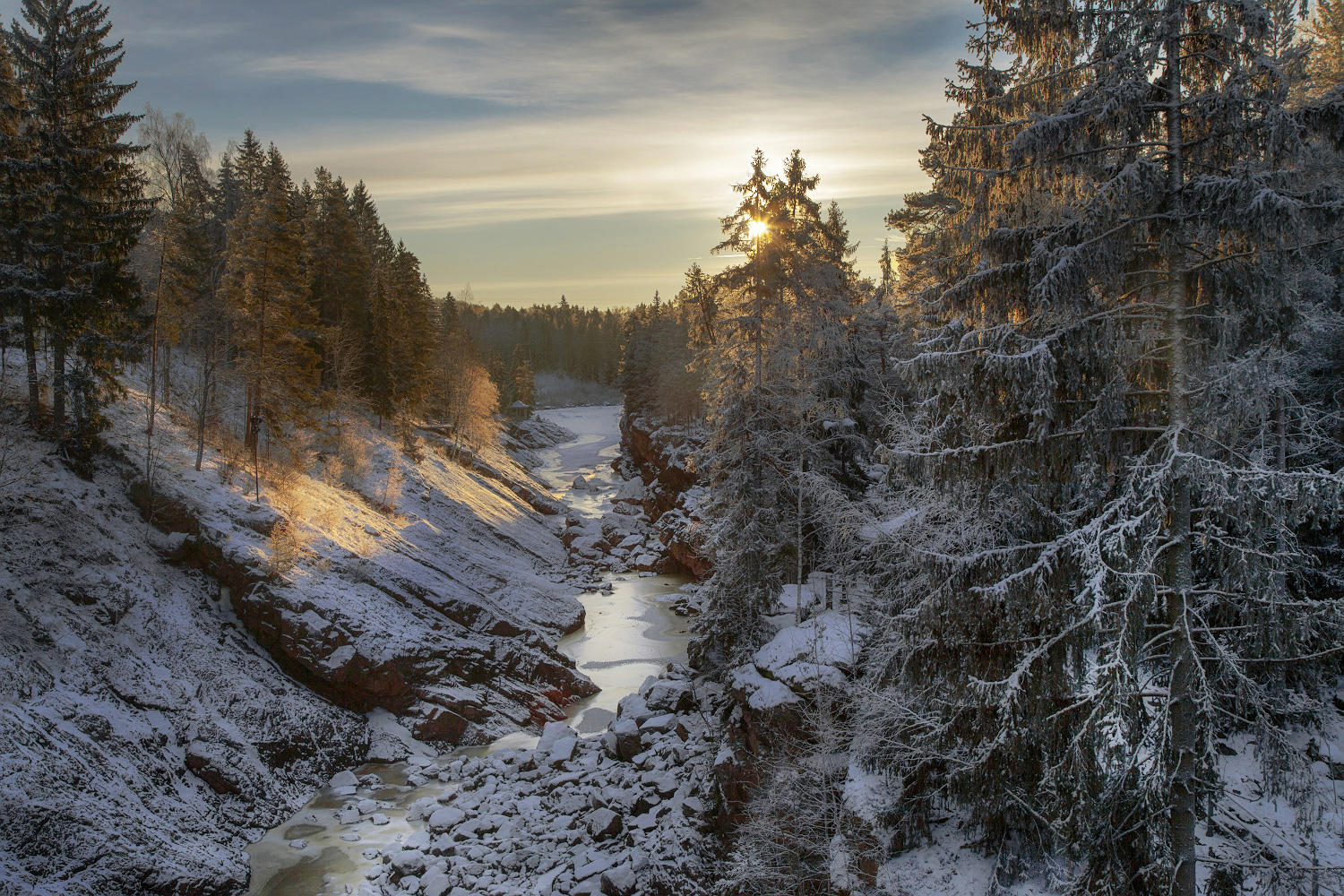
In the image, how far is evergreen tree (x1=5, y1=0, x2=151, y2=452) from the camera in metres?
20.9

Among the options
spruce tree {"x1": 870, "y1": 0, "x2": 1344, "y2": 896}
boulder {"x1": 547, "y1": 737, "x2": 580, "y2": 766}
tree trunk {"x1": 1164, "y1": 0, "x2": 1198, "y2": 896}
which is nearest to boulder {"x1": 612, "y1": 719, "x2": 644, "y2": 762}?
boulder {"x1": 547, "y1": 737, "x2": 580, "y2": 766}

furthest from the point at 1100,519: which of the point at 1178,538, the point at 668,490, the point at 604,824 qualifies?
the point at 668,490

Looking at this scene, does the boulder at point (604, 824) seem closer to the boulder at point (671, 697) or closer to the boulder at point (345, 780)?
the boulder at point (671, 697)

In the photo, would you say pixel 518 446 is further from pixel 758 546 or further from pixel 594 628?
pixel 758 546

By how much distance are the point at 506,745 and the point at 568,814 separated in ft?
17.4

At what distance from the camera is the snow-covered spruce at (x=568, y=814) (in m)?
15.0

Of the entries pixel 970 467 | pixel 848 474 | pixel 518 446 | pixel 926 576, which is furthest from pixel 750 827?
pixel 518 446

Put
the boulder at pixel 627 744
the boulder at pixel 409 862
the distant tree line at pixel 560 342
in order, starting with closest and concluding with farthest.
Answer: the boulder at pixel 409 862, the boulder at pixel 627 744, the distant tree line at pixel 560 342

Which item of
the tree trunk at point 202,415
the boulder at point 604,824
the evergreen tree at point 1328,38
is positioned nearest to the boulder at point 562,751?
the boulder at point 604,824

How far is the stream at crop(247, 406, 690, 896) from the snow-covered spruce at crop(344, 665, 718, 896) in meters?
0.48

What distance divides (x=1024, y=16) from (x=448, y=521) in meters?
32.7


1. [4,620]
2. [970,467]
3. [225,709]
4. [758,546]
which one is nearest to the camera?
[970,467]

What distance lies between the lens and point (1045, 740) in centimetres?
727

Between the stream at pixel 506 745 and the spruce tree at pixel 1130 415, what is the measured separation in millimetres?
15148
